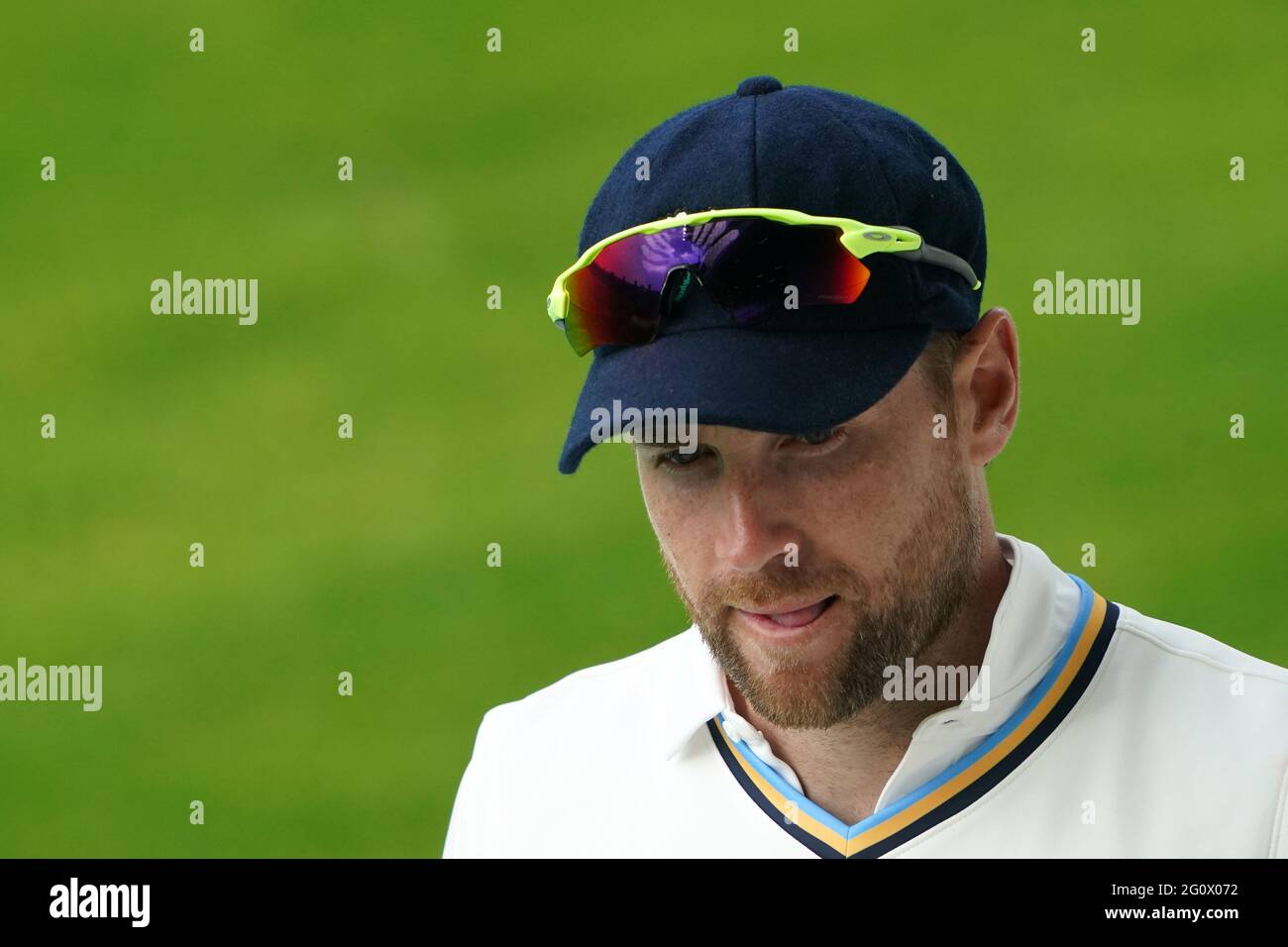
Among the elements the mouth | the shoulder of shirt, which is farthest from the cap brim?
the shoulder of shirt

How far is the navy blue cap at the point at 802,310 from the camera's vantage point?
6.88 ft

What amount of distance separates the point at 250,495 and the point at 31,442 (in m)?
1.00

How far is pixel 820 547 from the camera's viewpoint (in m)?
2.15

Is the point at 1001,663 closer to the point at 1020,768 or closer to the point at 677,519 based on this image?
the point at 1020,768

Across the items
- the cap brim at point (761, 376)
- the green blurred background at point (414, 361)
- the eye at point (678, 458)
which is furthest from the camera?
the green blurred background at point (414, 361)

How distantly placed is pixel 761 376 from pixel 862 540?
0.23 meters

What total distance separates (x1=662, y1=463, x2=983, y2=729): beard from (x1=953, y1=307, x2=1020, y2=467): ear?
74mm

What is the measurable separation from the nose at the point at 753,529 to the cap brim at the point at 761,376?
0.40ft

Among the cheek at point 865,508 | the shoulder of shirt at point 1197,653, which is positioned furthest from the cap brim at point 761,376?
the shoulder of shirt at point 1197,653

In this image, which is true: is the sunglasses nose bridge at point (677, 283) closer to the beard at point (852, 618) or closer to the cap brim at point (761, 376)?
the cap brim at point (761, 376)

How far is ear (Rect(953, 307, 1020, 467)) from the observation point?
89.5 inches

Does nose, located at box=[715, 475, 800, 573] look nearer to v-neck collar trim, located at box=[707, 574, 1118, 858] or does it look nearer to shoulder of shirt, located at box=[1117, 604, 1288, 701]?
v-neck collar trim, located at box=[707, 574, 1118, 858]
